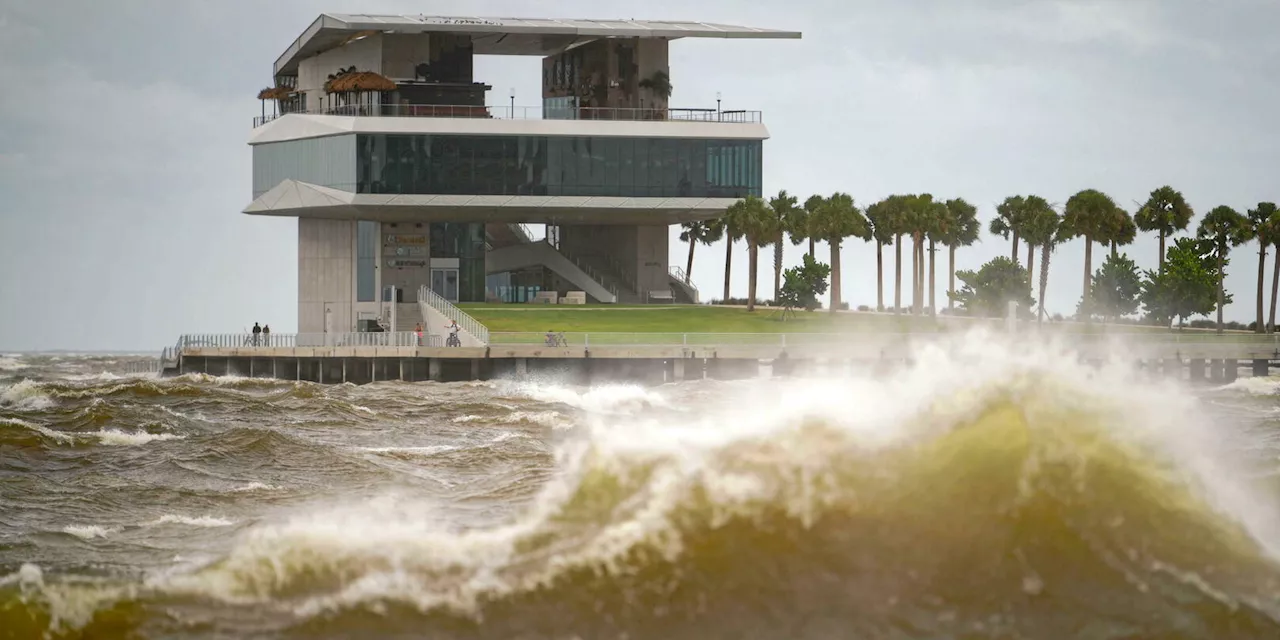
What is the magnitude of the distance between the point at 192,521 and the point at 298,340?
149 feet

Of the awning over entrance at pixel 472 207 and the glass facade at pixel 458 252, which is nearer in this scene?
the awning over entrance at pixel 472 207

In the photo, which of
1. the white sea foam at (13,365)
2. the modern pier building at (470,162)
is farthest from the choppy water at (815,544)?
the white sea foam at (13,365)

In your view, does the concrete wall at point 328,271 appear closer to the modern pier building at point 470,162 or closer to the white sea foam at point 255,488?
the modern pier building at point 470,162

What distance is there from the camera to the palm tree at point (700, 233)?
109688 millimetres

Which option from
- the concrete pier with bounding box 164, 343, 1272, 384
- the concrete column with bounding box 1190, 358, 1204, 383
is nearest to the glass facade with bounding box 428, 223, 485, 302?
the concrete pier with bounding box 164, 343, 1272, 384

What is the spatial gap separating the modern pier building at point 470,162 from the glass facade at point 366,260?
88mm

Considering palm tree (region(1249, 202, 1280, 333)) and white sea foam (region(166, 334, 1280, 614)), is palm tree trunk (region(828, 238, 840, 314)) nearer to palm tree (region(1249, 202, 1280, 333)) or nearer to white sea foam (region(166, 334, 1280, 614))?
palm tree (region(1249, 202, 1280, 333))

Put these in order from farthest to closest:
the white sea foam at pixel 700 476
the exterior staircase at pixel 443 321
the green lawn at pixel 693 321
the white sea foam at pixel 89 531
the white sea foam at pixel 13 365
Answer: the white sea foam at pixel 13 365, the green lawn at pixel 693 321, the exterior staircase at pixel 443 321, the white sea foam at pixel 89 531, the white sea foam at pixel 700 476

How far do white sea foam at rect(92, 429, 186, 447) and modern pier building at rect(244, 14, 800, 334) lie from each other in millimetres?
40419

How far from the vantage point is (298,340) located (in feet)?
208

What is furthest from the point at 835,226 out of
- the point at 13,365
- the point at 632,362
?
the point at 13,365

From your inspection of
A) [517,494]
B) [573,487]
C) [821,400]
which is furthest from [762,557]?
[517,494]

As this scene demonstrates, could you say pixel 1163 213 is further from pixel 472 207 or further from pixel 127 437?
pixel 127 437

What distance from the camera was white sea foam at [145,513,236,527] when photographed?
18.4 meters
